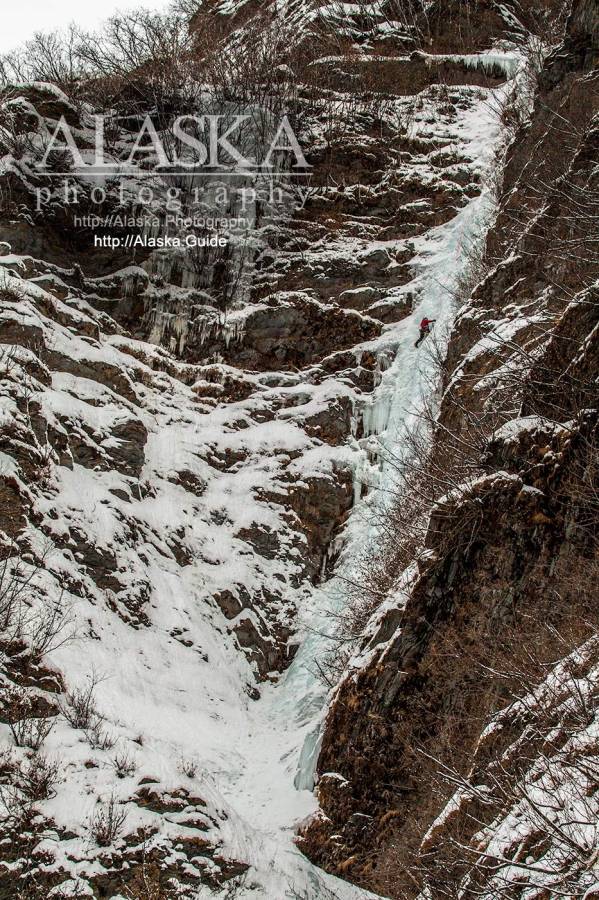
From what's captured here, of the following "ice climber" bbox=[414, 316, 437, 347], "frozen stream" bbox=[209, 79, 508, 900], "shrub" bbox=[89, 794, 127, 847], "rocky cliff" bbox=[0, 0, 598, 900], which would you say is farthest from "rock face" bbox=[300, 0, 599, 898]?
"ice climber" bbox=[414, 316, 437, 347]

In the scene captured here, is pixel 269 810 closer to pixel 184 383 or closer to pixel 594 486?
pixel 594 486

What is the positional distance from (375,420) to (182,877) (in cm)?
1100

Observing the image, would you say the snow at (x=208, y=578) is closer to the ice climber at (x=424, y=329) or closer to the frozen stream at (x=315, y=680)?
the frozen stream at (x=315, y=680)

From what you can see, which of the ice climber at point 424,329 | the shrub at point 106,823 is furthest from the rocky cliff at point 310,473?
the ice climber at point 424,329

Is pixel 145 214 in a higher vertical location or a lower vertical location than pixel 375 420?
Result: higher

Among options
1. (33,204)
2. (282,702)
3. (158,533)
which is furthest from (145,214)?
(282,702)

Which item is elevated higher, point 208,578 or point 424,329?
point 424,329

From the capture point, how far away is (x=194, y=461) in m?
16.7

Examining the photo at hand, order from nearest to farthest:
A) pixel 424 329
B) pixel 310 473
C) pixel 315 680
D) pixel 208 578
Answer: pixel 315 680 → pixel 208 578 → pixel 310 473 → pixel 424 329

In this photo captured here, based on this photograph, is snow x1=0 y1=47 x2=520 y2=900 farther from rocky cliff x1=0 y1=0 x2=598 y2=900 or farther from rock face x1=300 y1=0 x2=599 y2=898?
rock face x1=300 y1=0 x2=599 y2=898

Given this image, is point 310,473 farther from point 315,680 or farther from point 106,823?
point 106,823

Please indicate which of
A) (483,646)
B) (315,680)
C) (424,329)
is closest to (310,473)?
(424,329)

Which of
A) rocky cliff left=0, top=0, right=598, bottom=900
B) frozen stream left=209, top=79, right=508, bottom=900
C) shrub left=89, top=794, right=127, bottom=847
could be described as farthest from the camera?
frozen stream left=209, top=79, right=508, bottom=900

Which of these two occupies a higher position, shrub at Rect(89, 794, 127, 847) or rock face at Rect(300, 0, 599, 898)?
rock face at Rect(300, 0, 599, 898)
